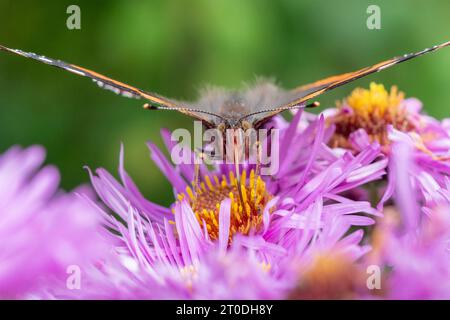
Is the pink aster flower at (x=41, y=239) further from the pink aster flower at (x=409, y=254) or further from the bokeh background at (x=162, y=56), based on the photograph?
the bokeh background at (x=162, y=56)

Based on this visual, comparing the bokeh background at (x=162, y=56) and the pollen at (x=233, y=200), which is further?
the bokeh background at (x=162, y=56)

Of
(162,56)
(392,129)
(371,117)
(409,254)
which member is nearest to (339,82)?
(392,129)

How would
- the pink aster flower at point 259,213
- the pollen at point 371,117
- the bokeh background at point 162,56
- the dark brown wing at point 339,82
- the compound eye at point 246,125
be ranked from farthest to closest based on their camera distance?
1. the bokeh background at point 162,56
2. the pollen at point 371,117
3. the compound eye at point 246,125
4. the dark brown wing at point 339,82
5. the pink aster flower at point 259,213

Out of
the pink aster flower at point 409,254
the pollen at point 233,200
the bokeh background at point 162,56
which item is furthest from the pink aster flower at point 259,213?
the bokeh background at point 162,56

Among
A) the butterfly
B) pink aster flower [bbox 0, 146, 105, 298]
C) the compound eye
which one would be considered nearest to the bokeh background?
the butterfly

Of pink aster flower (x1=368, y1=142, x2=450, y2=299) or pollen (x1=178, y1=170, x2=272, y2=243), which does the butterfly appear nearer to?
pollen (x1=178, y1=170, x2=272, y2=243)

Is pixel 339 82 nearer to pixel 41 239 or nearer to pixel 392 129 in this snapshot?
pixel 392 129

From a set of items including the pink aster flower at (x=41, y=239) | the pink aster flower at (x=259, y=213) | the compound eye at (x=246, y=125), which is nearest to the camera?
the pink aster flower at (x=41, y=239)
